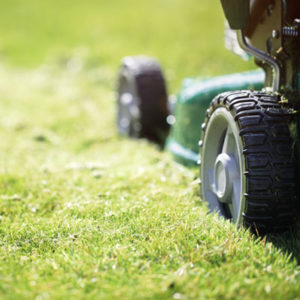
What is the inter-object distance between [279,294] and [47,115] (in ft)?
15.4

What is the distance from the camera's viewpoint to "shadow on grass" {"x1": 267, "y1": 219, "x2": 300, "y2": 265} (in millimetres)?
1769

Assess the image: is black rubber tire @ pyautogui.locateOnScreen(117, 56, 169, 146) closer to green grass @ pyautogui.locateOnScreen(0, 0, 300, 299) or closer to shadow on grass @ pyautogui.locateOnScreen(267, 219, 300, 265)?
green grass @ pyautogui.locateOnScreen(0, 0, 300, 299)

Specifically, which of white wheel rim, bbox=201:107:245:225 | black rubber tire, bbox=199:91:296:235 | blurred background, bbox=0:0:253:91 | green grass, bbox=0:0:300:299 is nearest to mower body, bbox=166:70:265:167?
green grass, bbox=0:0:300:299

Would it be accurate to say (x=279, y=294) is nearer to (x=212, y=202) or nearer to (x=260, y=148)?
(x=260, y=148)

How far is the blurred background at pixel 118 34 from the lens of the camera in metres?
7.89

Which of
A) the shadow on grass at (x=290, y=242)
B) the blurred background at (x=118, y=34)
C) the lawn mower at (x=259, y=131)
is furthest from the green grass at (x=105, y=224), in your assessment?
the blurred background at (x=118, y=34)

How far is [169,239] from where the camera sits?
1.85 meters

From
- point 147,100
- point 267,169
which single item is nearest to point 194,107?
point 147,100

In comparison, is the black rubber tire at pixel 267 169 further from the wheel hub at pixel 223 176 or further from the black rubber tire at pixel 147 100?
the black rubber tire at pixel 147 100

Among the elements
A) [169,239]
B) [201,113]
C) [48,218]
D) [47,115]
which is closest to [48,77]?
[47,115]

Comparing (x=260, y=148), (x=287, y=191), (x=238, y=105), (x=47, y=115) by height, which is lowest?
(x=47, y=115)

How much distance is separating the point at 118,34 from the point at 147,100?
23.5 feet

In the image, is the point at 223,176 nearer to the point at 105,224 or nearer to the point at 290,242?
the point at 290,242

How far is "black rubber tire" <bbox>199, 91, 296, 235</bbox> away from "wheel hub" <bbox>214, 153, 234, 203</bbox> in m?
0.22
